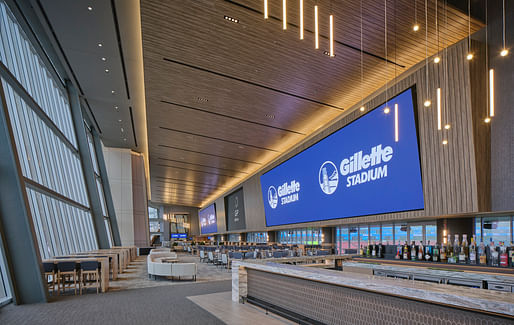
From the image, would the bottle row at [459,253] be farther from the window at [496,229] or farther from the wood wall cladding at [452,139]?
the window at [496,229]

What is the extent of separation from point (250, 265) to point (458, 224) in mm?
4432

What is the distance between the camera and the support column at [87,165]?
12.2 m

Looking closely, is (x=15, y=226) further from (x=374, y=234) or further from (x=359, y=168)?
(x=374, y=234)

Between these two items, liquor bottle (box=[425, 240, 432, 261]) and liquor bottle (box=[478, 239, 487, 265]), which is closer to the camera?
liquor bottle (box=[478, 239, 487, 265])

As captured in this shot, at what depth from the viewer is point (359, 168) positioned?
29.6 ft

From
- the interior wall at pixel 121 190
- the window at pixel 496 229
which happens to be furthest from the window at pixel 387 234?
the interior wall at pixel 121 190

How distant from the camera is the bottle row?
387 cm

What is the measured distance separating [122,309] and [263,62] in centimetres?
→ 597

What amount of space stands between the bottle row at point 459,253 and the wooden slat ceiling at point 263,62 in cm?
409

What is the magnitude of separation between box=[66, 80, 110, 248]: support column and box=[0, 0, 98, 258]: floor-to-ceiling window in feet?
0.80

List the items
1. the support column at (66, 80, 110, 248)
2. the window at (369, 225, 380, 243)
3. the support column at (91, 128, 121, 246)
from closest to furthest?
the window at (369, 225, 380, 243) → the support column at (66, 80, 110, 248) → the support column at (91, 128, 121, 246)

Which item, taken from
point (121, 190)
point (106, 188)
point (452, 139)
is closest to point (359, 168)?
point (452, 139)

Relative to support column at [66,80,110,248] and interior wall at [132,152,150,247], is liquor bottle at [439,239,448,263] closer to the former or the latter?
support column at [66,80,110,248]

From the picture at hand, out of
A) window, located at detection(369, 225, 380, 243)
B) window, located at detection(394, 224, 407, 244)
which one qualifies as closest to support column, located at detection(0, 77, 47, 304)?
window, located at detection(394, 224, 407, 244)
